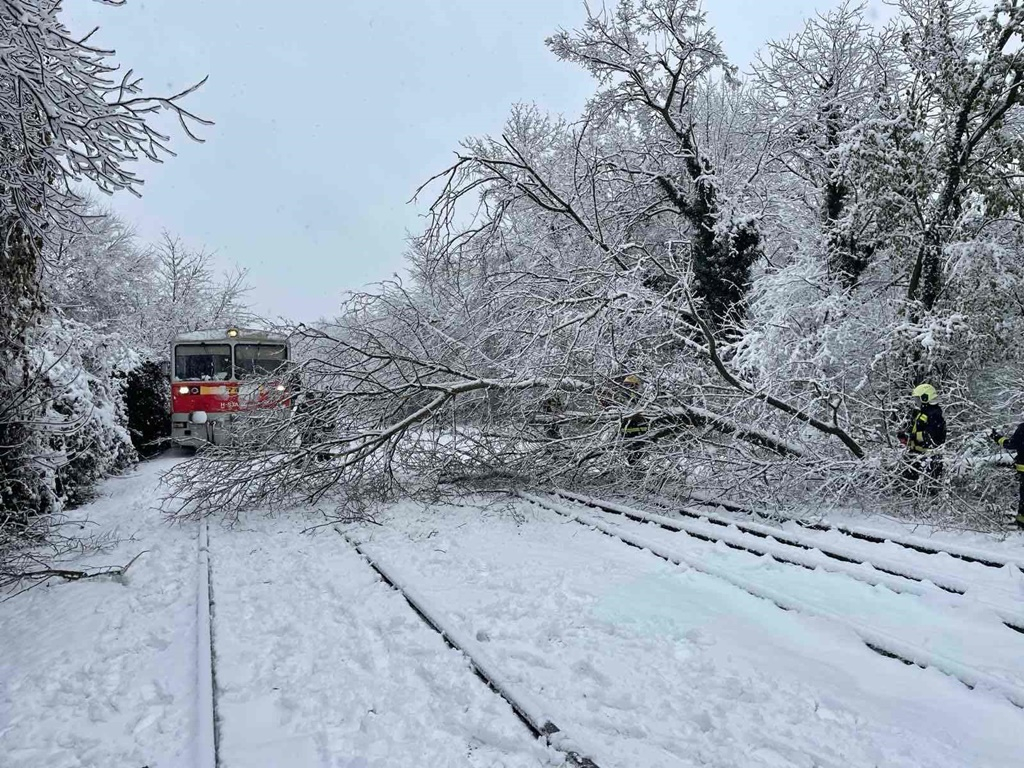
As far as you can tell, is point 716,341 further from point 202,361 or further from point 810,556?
point 202,361

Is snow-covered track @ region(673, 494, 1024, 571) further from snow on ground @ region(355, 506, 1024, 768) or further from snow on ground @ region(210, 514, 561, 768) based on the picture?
snow on ground @ region(210, 514, 561, 768)

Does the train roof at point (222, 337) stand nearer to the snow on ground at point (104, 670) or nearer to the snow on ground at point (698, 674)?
the snow on ground at point (104, 670)

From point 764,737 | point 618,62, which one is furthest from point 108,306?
point 764,737

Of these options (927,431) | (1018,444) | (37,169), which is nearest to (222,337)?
(37,169)

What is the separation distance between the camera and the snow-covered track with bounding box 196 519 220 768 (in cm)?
337

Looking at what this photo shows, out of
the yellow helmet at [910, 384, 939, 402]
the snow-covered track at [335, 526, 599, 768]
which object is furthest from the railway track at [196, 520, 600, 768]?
the yellow helmet at [910, 384, 939, 402]

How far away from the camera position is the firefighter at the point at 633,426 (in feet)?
31.1

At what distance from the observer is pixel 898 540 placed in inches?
258

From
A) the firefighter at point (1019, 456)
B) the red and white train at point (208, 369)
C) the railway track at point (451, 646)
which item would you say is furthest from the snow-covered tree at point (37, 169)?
the firefighter at point (1019, 456)

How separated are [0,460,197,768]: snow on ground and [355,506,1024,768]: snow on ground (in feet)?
6.11

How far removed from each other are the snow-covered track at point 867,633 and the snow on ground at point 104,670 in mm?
4075

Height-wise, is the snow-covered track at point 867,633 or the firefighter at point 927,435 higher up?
the firefighter at point 927,435

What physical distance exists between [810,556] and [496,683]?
12.0 ft

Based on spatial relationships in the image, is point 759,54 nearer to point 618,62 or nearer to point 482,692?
point 618,62
